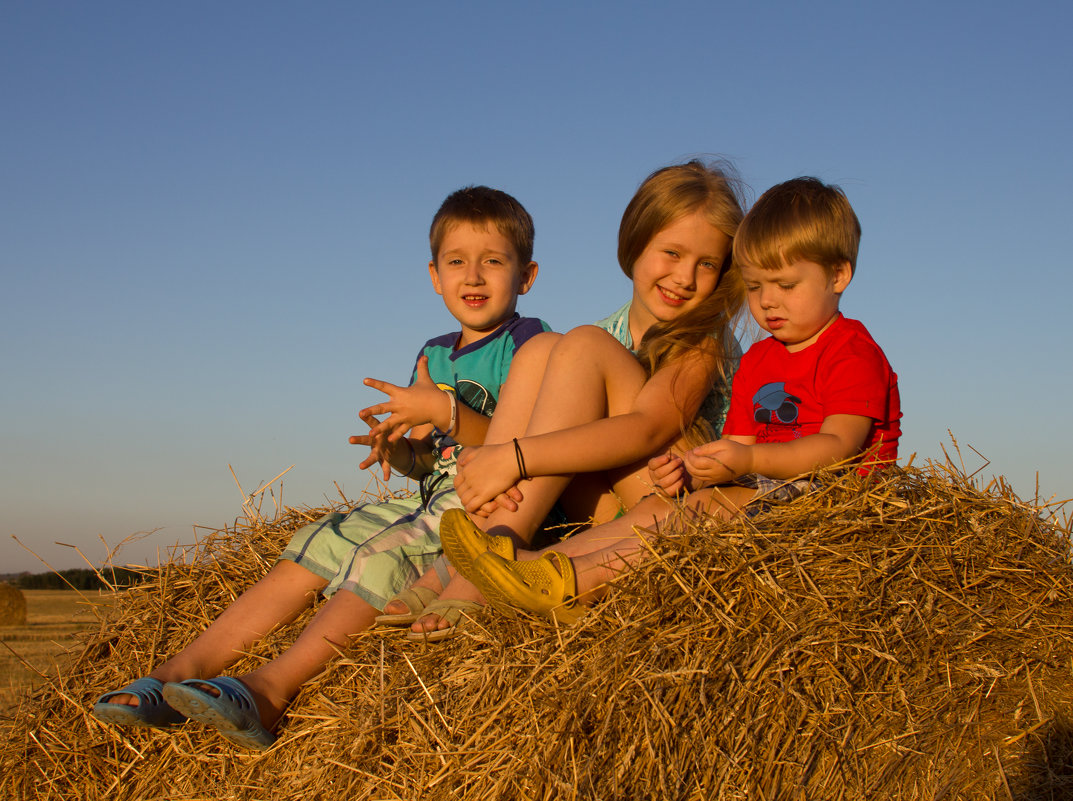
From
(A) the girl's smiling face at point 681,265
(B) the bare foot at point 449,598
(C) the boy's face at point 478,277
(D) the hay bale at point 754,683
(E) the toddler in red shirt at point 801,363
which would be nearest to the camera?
(D) the hay bale at point 754,683

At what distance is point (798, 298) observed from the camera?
2865 mm

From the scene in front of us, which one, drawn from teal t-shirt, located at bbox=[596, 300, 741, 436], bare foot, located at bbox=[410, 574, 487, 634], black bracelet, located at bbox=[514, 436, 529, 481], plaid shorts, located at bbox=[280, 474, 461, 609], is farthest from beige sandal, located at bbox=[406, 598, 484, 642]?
teal t-shirt, located at bbox=[596, 300, 741, 436]

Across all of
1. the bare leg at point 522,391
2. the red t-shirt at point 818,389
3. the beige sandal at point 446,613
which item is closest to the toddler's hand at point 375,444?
the bare leg at point 522,391

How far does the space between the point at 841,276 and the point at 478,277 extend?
1533 millimetres

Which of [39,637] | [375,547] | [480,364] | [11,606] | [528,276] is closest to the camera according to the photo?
[375,547]

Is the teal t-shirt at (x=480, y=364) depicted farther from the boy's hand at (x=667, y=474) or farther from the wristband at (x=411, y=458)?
the boy's hand at (x=667, y=474)

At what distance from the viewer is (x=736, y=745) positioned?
6.20ft

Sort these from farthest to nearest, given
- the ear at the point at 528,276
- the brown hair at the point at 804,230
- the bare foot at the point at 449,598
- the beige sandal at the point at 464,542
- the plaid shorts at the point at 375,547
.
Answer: the ear at the point at 528,276, the brown hair at the point at 804,230, the plaid shorts at the point at 375,547, the bare foot at the point at 449,598, the beige sandal at the point at 464,542

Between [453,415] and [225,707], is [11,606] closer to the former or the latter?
[453,415]

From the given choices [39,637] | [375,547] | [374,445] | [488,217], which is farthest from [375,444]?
[39,637]

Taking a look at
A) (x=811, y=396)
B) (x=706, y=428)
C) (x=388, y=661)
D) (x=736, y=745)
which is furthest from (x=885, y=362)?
(x=388, y=661)

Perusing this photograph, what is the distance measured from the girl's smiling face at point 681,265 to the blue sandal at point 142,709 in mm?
2155

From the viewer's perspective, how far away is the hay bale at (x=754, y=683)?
1893 millimetres

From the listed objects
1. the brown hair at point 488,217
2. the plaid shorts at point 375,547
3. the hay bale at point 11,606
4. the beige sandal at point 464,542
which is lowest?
the hay bale at point 11,606
